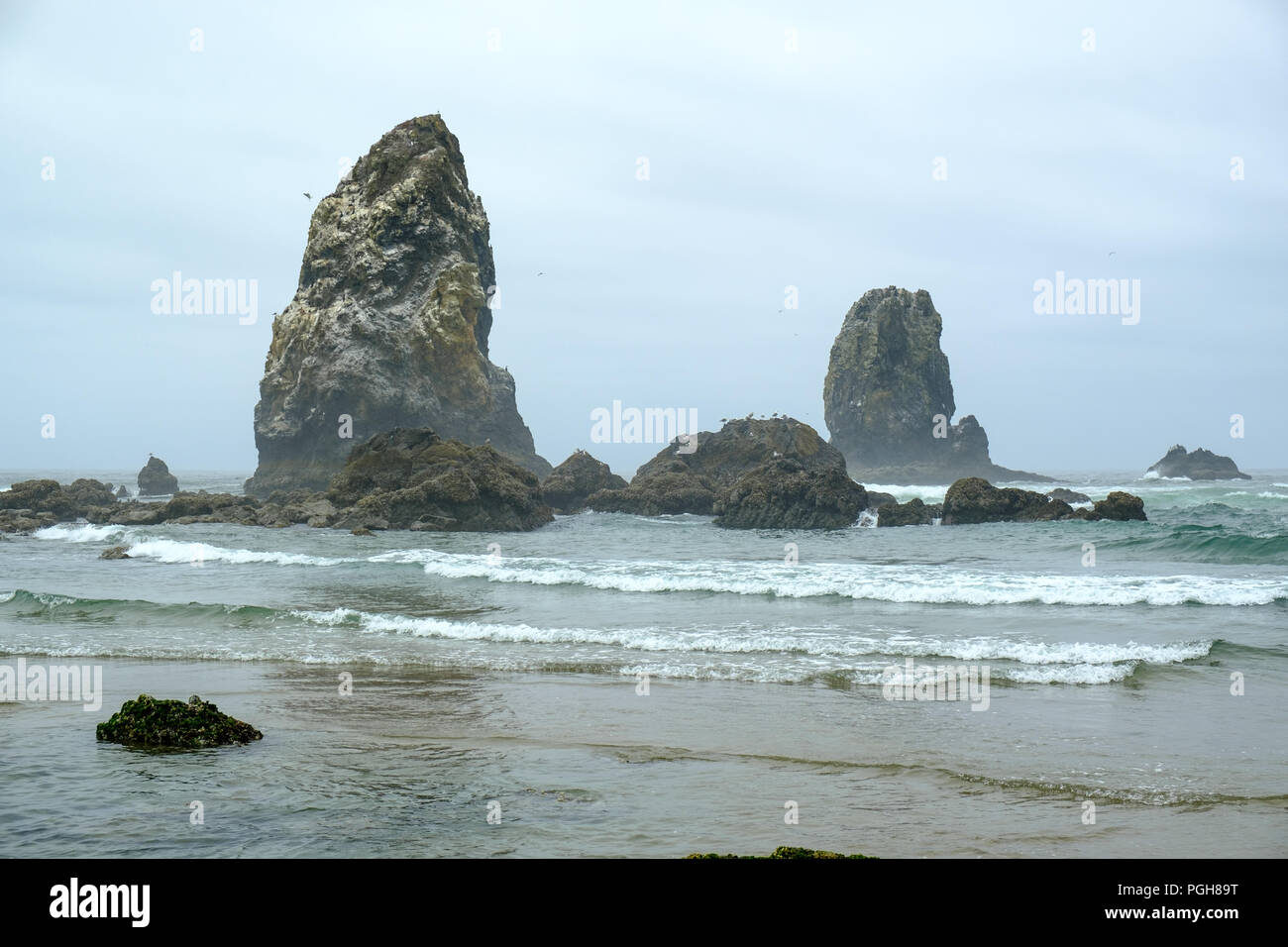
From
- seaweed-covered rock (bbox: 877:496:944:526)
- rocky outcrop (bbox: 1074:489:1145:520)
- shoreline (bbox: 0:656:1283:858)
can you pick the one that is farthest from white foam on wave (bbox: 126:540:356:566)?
rocky outcrop (bbox: 1074:489:1145:520)

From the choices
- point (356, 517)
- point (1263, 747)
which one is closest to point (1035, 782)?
point (1263, 747)

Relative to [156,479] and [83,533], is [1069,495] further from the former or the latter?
[156,479]

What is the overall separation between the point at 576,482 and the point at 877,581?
3009cm

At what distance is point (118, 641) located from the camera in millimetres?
15438

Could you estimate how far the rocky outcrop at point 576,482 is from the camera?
161 ft

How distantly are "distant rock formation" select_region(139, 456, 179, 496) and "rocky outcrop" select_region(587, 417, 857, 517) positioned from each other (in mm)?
37359

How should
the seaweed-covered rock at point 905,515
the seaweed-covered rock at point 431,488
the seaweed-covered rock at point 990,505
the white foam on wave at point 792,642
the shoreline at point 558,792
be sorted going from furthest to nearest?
1. the seaweed-covered rock at point 905,515
2. the seaweed-covered rock at point 990,505
3. the seaweed-covered rock at point 431,488
4. the white foam on wave at point 792,642
5. the shoreline at point 558,792

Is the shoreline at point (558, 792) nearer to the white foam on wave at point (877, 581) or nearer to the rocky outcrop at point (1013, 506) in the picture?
the white foam on wave at point (877, 581)

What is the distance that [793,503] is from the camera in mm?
40594

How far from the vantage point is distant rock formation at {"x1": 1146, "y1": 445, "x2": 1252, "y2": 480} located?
86875 mm

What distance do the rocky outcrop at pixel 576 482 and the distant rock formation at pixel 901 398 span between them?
5003 centimetres

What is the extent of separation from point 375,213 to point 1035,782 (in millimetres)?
56476

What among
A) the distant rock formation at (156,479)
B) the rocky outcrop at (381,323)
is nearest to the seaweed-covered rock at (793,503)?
the rocky outcrop at (381,323)

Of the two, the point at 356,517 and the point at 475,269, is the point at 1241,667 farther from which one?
the point at 475,269
